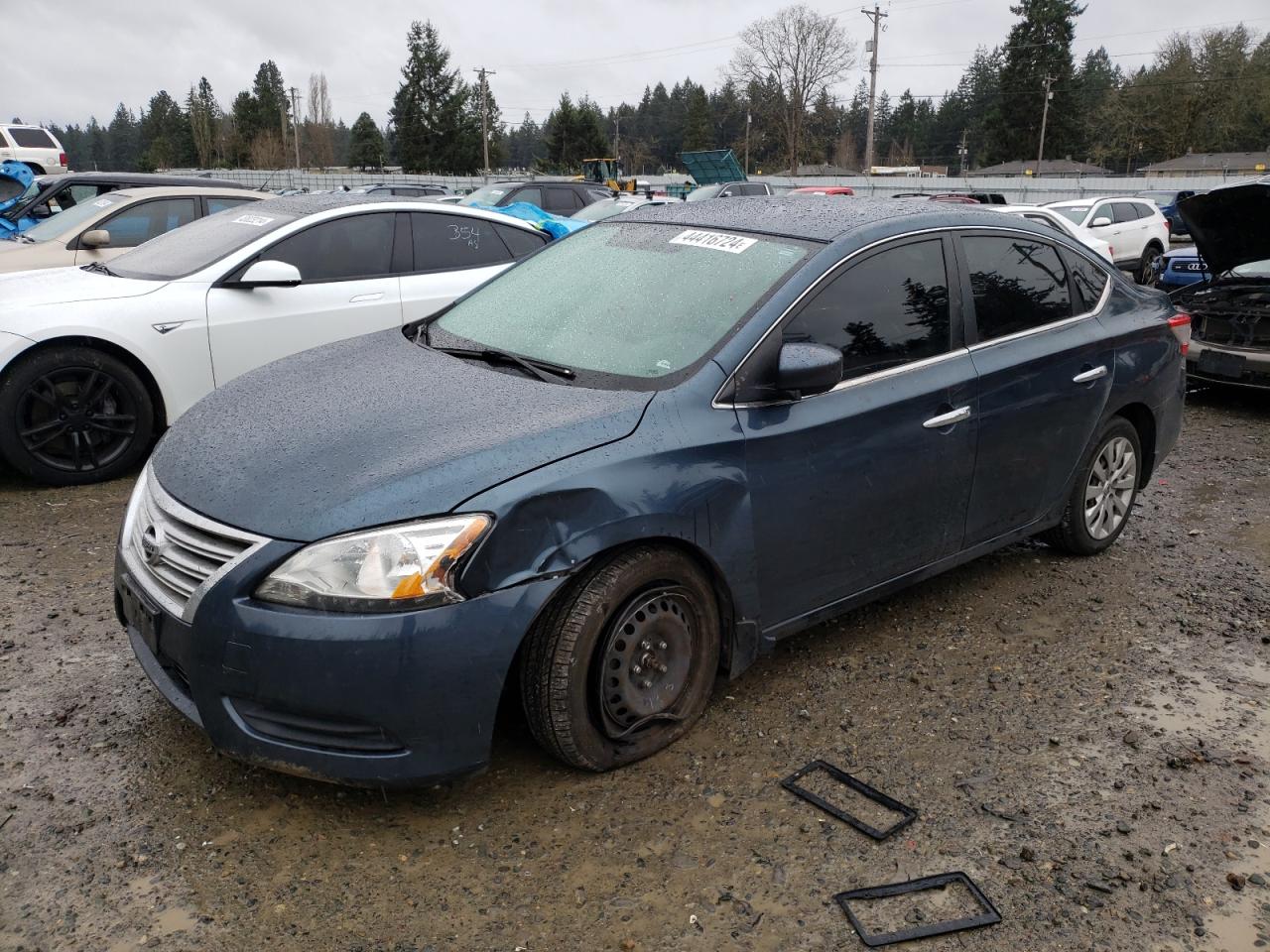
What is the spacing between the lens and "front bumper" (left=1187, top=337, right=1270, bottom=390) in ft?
25.8

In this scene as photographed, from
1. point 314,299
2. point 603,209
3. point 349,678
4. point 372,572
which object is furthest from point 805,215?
point 603,209

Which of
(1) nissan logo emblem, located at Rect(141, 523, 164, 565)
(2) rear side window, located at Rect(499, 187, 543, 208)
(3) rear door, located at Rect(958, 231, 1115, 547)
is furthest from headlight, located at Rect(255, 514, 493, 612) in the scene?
(2) rear side window, located at Rect(499, 187, 543, 208)

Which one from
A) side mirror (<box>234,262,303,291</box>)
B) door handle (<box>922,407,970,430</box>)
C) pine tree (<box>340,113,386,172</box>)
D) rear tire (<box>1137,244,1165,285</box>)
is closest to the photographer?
door handle (<box>922,407,970,430</box>)

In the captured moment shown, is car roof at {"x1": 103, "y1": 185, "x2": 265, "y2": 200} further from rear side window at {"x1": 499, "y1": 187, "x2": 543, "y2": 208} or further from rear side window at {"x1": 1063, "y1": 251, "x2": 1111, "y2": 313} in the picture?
rear side window at {"x1": 499, "y1": 187, "x2": 543, "y2": 208}

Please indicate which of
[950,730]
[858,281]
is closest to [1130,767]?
[950,730]

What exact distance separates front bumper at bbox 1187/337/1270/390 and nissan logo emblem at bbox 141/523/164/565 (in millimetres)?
7744

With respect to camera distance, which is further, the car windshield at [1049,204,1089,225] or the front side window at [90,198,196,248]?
the car windshield at [1049,204,1089,225]

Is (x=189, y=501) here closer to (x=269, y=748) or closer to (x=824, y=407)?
(x=269, y=748)

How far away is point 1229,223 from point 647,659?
7.19m

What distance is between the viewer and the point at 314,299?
611cm

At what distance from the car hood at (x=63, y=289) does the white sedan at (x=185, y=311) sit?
0.03 ft

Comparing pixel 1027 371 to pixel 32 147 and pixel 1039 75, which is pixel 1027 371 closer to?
pixel 32 147

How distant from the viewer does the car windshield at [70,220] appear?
27.2 ft

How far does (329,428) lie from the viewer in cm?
300
